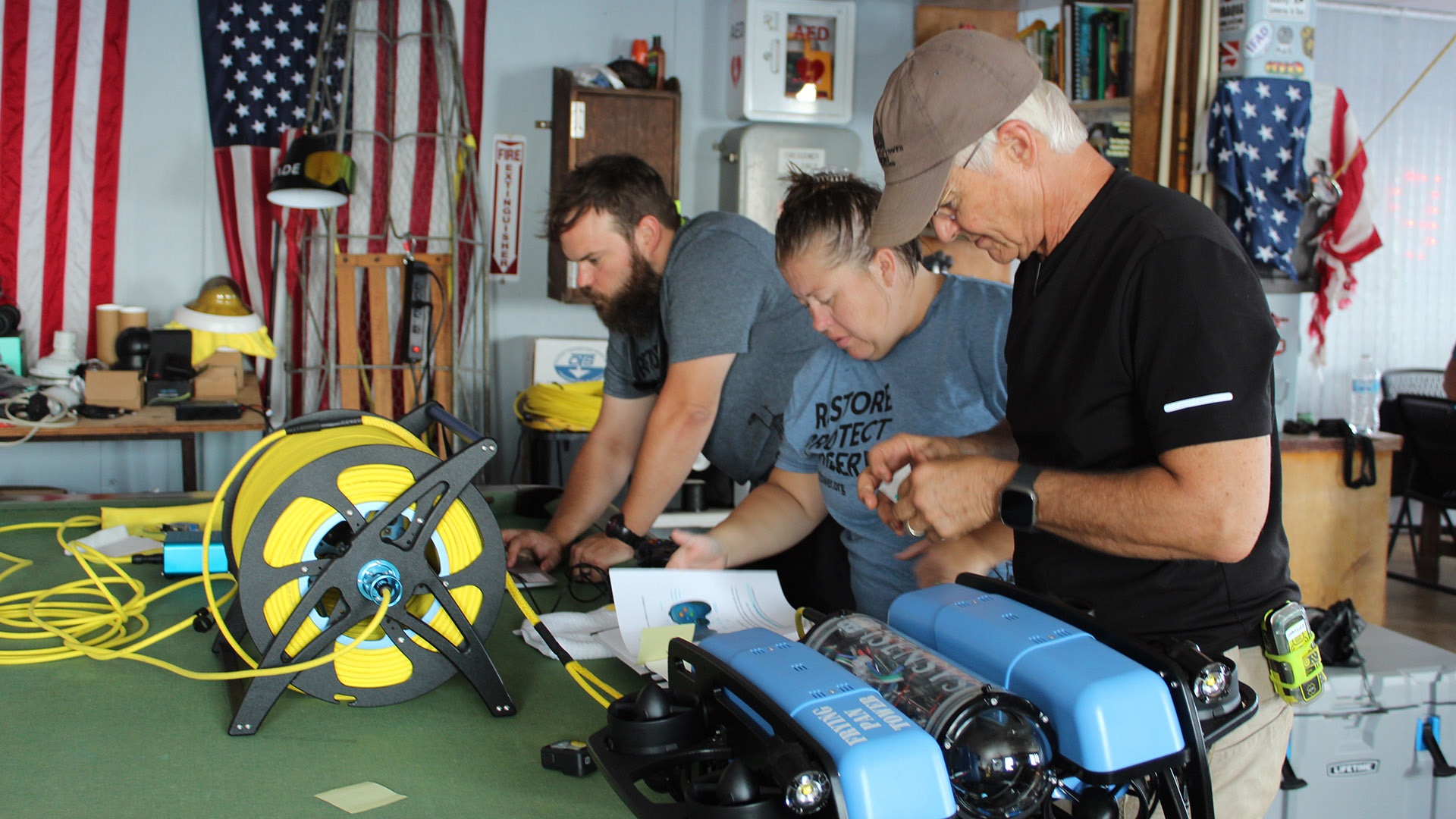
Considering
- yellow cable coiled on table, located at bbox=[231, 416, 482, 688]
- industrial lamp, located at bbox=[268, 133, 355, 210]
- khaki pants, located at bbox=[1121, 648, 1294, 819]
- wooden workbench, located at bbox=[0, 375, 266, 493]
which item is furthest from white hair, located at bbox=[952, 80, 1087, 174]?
wooden workbench, located at bbox=[0, 375, 266, 493]

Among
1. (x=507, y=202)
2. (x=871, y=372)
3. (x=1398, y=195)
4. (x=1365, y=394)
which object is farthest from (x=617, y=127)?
(x=1398, y=195)

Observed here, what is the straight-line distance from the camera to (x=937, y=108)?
1110mm

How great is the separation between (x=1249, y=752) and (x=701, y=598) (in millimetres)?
710

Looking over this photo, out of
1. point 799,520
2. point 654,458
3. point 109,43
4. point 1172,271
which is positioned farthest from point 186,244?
point 1172,271

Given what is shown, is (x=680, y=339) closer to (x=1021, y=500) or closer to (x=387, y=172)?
(x=1021, y=500)

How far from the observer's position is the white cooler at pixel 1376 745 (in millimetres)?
2180

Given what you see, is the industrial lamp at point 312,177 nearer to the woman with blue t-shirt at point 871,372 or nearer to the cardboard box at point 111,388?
the cardboard box at point 111,388

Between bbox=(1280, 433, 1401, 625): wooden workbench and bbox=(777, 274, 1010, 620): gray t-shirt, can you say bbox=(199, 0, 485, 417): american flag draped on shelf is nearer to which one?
bbox=(777, 274, 1010, 620): gray t-shirt

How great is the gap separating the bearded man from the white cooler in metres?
1.17

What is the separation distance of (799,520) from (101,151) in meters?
4.17

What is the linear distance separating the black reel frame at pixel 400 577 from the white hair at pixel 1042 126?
63 centimetres

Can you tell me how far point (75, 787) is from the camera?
927mm

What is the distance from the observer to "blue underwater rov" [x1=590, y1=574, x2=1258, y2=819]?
65 centimetres

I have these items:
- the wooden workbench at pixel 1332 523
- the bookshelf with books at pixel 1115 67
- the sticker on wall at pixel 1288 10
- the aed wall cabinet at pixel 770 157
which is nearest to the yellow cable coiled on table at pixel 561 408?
the aed wall cabinet at pixel 770 157
